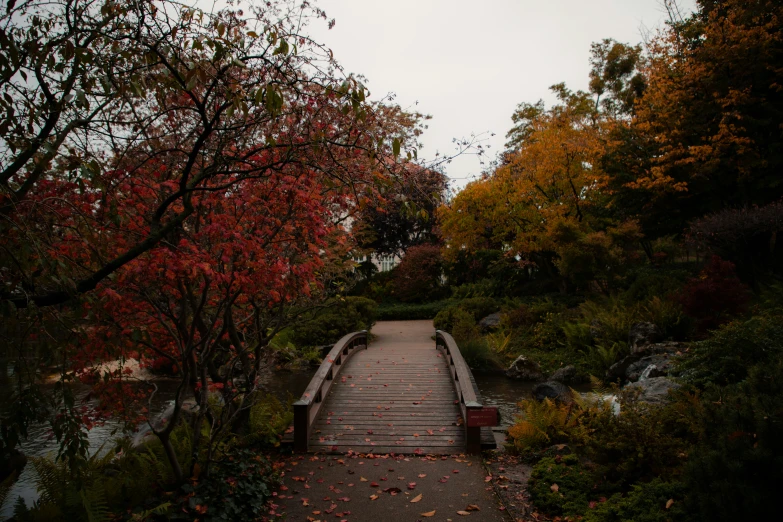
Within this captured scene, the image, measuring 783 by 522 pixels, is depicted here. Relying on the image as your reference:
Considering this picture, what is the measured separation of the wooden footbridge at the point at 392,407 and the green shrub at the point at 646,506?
2.88 meters

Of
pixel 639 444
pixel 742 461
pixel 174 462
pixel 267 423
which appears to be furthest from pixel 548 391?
pixel 174 462

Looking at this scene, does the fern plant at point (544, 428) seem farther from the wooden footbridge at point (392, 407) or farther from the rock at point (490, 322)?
the rock at point (490, 322)

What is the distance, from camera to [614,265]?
54.9ft

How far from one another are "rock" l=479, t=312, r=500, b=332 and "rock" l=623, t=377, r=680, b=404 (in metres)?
9.91

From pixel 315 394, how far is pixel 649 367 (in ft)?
20.7

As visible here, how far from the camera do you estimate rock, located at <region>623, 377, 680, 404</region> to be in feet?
23.9

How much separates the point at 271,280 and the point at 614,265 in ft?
45.8

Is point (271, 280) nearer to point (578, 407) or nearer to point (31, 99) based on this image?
point (31, 99)

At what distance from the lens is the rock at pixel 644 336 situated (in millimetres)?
12211

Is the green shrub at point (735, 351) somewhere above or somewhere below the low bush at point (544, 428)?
above

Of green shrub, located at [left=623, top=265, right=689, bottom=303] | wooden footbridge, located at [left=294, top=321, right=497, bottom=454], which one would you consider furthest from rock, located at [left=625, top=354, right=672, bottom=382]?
green shrub, located at [left=623, top=265, right=689, bottom=303]

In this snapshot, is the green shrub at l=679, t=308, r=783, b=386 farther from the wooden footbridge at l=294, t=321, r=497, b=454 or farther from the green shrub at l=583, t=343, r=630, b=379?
the green shrub at l=583, t=343, r=630, b=379

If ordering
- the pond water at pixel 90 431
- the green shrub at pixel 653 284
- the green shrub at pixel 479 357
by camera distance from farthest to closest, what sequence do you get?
the green shrub at pixel 479 357
the green shrub at pixel 653 284
the pond water at pixel 90 431

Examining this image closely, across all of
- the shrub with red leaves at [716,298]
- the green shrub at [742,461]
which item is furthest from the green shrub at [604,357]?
the green shrub at [742,461]
